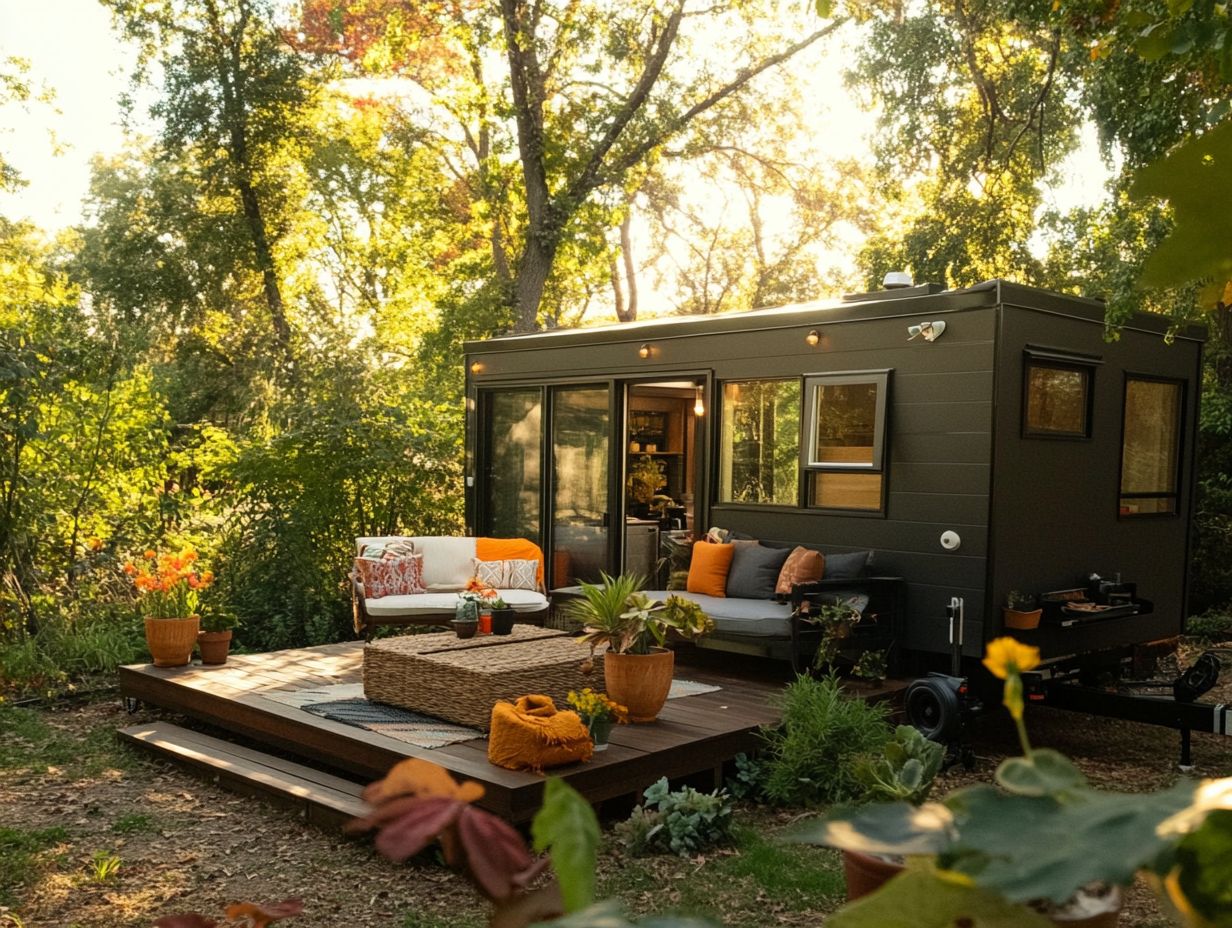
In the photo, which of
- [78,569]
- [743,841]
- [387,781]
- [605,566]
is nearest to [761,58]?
[605,566]

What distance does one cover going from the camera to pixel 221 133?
1423 cm

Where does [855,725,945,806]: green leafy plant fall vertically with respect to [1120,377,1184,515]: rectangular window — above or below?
below

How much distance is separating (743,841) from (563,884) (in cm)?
426

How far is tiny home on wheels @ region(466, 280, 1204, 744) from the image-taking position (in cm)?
610

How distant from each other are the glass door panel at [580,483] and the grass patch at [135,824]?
13.6 ft

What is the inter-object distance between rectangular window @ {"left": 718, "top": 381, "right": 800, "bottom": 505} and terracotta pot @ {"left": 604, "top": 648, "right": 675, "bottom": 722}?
2.17 m

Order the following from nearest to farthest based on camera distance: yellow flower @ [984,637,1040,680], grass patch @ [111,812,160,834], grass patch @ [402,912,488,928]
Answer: yellow flower @ [984,637,1040,680], grass patch @ [402,912,488,928], grass patch @ [111,812,160,834]

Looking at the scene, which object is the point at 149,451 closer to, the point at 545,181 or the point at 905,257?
the point at 545,181

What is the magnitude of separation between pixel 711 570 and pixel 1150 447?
309cm

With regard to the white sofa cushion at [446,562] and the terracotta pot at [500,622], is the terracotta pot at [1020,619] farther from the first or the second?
the white sofa cushion at [446,562]

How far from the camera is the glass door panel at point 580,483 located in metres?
8.49

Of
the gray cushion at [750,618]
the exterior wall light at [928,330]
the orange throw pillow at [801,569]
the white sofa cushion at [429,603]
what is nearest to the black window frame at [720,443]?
the orange throw pillow at [801,569]

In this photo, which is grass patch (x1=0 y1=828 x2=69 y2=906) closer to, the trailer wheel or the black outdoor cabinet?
the trailer wheel

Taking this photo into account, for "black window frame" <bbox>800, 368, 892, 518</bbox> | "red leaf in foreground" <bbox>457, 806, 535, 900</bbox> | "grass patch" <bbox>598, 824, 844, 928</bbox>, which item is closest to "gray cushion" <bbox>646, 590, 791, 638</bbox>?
"black window frame" <bbox>800, 368, 892, 518</bbox>
